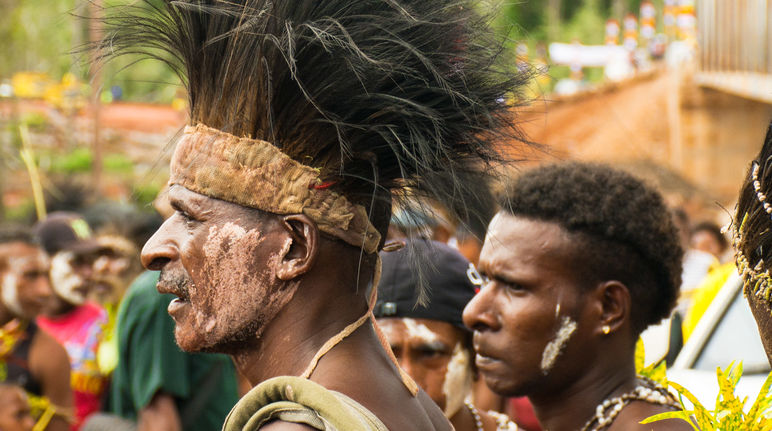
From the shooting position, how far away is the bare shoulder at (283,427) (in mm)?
1861

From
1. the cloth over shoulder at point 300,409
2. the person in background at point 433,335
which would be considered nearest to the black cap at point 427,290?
the person in background at point 433,335

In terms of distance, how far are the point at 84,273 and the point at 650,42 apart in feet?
116

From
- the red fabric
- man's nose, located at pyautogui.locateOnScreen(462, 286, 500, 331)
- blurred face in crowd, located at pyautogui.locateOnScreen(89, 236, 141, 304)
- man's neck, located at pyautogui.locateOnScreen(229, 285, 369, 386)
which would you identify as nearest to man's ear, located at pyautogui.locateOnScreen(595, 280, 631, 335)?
man's nose, located at pyautogui.locateOnScreen(462, 286, 500, 331)

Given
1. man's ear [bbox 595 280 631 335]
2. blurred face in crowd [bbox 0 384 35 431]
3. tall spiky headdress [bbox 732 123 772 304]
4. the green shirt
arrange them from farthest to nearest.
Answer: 1. blurred face in crowd [bbox 0 384 35 431]
2. the green shirt
3. man's ear [bbox 595 280 631 335]
4. tall spiky headdress [bbox 732 123 772 304]

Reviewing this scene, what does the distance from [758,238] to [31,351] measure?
160 inches

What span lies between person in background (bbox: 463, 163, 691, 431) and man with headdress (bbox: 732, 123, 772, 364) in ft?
3.44

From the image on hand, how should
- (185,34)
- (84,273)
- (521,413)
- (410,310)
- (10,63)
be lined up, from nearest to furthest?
(185,34) → (410,310) → (521,413) → (84,273) → (10,63)

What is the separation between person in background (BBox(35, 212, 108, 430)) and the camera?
18.7 feet

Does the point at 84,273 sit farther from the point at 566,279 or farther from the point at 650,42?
the point at 650,42

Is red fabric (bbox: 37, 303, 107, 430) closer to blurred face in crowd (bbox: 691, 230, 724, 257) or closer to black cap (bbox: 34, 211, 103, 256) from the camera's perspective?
black cap (bbox: 34, 211, 103, 256)

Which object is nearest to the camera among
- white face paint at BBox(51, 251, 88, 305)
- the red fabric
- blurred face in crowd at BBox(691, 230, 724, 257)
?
the red fabric

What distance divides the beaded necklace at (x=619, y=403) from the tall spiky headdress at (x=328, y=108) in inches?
40.7

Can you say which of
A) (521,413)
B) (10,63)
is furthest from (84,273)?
(10,63)

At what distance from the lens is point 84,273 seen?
646cm
